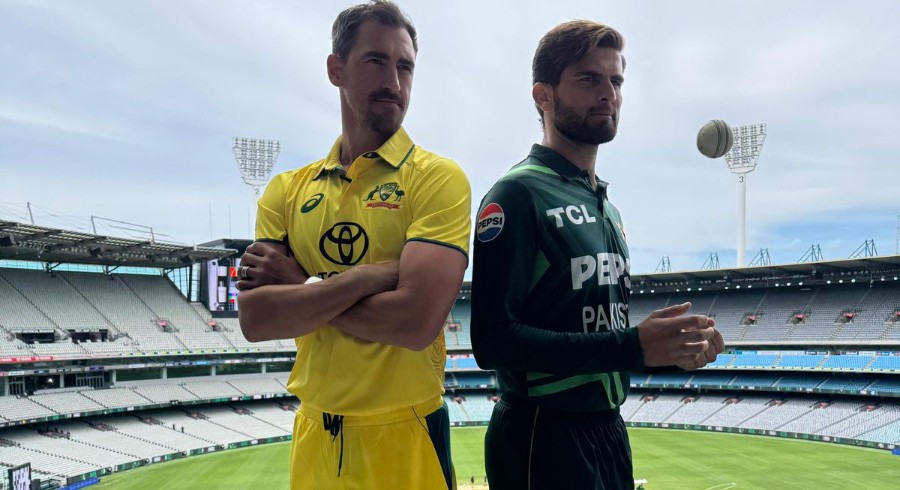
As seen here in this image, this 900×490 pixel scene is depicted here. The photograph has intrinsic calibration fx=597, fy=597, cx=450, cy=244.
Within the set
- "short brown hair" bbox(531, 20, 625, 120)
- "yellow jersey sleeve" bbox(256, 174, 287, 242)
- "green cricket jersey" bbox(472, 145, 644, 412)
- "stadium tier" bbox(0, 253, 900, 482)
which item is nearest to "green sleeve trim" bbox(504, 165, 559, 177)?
"green cricket jersey" bbox(472, 145, 644, 412)

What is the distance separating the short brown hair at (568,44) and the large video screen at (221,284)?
51802 mm

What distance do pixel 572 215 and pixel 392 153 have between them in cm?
99

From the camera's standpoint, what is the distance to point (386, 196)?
2988mm

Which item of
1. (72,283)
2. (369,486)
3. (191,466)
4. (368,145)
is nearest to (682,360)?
(369,486)

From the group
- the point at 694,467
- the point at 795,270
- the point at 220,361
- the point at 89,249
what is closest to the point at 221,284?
the point at 220,361

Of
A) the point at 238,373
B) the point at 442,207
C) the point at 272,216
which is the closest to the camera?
the point at 442,207

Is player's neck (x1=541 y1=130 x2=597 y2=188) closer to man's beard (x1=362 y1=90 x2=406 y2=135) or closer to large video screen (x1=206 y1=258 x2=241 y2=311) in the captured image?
man's beard (x1=362 y1=90 x2=406 y2=135)

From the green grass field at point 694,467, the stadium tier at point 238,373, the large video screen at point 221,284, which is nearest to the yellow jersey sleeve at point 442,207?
the green grass field at point 694,467

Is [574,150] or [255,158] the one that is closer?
[574,150]

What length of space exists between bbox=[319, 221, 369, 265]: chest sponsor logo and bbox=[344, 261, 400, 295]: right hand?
0.63 feet

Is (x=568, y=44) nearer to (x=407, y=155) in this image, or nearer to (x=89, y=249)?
(x=407, y=155)

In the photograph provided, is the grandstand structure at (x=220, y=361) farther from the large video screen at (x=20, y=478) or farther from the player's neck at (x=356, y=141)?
the player's neck at (x=356, y=141)

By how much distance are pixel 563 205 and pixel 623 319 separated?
0.70 metres

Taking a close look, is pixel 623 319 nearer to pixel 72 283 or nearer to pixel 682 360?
pixel 682 360
